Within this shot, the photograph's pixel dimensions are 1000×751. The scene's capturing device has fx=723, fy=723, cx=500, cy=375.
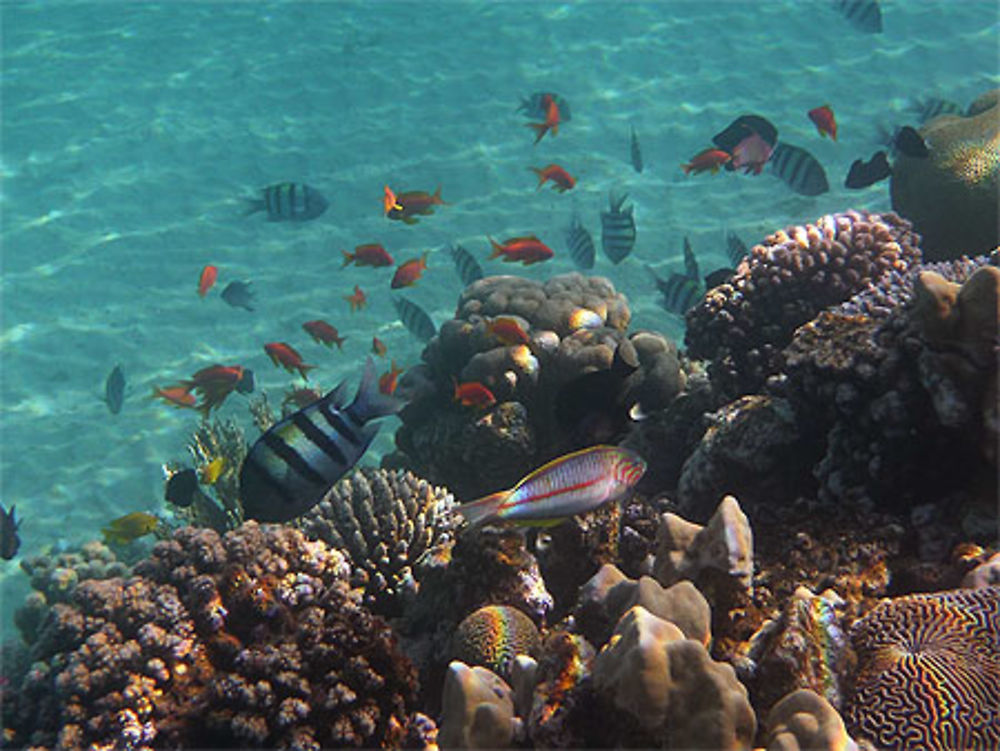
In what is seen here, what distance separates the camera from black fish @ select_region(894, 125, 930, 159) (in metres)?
6.91

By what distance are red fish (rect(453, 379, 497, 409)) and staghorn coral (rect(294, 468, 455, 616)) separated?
42.8 inches

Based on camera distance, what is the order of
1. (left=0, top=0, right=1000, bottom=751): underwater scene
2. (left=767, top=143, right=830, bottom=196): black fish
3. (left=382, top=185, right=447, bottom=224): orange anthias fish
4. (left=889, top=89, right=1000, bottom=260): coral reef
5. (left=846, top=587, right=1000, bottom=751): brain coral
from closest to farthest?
(left=846, top=587, right=1000, bottom=751): brain coral < (left=0, top=0, right=1000, bottom=751): underwater scene < (left=889, top=89, right=1000, bottom=260): coral reef < (left=767, top=143, right=830, bottom=196): black fish < (left=382, top=185, right=447, bottom=224): orange anthias fish

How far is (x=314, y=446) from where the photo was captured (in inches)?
121

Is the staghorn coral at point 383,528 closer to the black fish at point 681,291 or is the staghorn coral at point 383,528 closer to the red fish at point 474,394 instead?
the red fish at point 474,394

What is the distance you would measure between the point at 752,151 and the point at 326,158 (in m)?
12.5

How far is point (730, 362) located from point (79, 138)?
21.1 m

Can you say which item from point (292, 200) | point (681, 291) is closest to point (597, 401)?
point (681, 291)

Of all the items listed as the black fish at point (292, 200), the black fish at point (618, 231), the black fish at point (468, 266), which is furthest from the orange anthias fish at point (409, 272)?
the black fish at point (618, 231)

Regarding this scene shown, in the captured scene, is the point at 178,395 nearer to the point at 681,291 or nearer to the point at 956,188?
the point at 681,291

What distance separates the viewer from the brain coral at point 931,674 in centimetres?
230

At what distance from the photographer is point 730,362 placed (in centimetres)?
481

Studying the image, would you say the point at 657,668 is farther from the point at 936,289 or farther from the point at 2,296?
the point at 2,296

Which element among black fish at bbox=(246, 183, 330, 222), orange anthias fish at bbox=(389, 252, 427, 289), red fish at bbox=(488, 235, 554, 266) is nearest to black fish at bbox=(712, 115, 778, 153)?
red fish at bbox=(488, 235, 554, 266)

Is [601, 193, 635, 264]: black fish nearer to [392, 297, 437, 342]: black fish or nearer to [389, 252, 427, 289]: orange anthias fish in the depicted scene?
[389, 252, 427, 289]: orange anthias fish
